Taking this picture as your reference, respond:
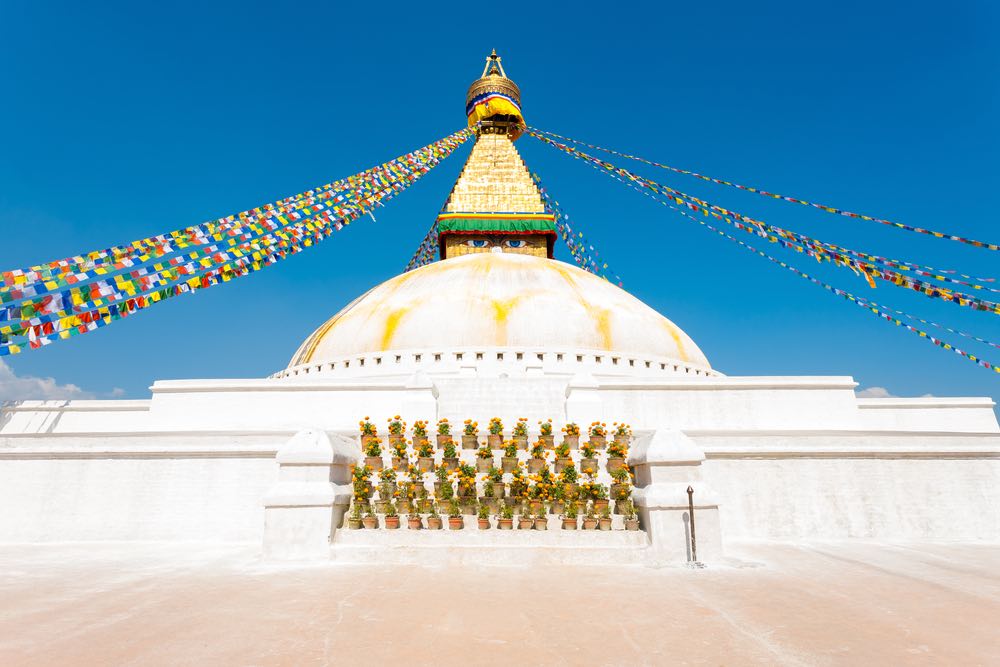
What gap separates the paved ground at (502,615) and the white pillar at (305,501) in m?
0.39

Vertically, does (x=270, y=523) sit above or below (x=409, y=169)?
below

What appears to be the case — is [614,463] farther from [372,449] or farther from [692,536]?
[372,449]

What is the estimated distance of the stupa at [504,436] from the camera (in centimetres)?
664

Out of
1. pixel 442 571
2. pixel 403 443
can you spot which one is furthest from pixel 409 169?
pixel 442 571

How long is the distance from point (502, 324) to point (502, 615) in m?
12.2

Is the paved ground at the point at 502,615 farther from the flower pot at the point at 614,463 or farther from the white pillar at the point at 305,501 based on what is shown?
the flower pot at the point at 614,463

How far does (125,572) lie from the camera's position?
6.22 metres

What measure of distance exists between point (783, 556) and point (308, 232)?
1208 centimetres

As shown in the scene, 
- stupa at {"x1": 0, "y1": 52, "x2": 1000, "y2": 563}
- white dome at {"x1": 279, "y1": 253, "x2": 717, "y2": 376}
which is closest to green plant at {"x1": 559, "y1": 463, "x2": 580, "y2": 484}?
stupa at {"x1": 0, "y1": 52, "x2": 1000, "y2": 563}

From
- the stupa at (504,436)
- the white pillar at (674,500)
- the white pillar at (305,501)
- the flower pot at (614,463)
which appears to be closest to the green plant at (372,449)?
the stupa at (504,436)

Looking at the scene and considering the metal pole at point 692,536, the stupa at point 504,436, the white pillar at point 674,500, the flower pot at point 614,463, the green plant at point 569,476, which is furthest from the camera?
the flower pot at point 614,463

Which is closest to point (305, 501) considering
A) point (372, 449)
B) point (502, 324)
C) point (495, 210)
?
point (372, 449)

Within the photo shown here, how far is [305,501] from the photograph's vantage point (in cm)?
657

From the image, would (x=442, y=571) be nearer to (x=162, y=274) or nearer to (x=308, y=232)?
(x=162, y=274)
